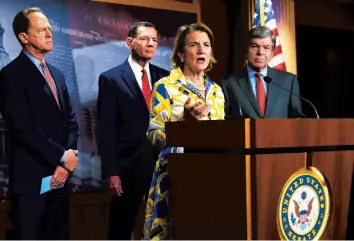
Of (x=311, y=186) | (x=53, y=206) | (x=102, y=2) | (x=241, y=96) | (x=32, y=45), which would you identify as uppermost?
(x=102, y=2)

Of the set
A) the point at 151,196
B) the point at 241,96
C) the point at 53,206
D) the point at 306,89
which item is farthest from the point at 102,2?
the point at 306,89

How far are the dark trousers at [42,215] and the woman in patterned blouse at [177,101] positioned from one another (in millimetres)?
1154

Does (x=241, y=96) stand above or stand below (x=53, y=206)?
above

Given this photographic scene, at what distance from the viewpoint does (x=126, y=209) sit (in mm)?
3977

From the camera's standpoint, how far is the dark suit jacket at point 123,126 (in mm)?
3857

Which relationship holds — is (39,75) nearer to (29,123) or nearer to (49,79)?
(49,79)

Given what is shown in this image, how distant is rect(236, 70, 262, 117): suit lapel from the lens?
3.62 metres

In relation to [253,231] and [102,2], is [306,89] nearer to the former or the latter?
[102,2]

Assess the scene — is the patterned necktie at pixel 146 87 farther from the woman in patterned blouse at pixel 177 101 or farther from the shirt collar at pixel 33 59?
the woman in patterned blouse at pixel 177 101

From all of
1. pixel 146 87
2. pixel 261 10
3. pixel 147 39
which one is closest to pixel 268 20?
pixel 261 10

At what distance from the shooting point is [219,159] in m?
1.87

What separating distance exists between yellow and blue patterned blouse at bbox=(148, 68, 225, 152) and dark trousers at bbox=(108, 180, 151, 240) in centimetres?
142

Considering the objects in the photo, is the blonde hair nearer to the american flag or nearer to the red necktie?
the red necktie

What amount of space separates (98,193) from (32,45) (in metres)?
1.07
